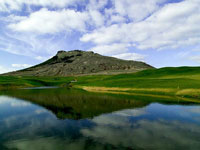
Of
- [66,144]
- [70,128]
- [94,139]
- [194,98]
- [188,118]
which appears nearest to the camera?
[66,144]

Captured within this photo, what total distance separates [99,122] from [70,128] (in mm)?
5107

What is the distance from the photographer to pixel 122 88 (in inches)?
2798

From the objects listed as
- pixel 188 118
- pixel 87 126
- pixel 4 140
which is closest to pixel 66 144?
pixel 87 126

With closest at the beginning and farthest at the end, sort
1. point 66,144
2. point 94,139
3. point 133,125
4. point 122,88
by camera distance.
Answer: point 66,144, point 94,139, point 133,125, point 122,88

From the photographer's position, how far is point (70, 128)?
21.0 metres

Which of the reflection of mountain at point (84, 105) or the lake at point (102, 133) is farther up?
the lake at point (102, 133)

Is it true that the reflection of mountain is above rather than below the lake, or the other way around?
below

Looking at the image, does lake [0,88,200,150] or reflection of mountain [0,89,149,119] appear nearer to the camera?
lake [0,88,200,150]

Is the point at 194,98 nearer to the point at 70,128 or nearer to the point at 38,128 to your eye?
the point at 70,128

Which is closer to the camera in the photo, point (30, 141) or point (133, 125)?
point (30, 141)

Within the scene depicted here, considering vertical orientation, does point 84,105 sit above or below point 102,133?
below

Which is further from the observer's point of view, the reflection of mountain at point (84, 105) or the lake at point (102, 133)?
the reflection of mountain at point (84, 105)

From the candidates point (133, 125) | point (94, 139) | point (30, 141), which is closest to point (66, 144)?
point (94, 139)

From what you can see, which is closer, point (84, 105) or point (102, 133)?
point (102, 133)
